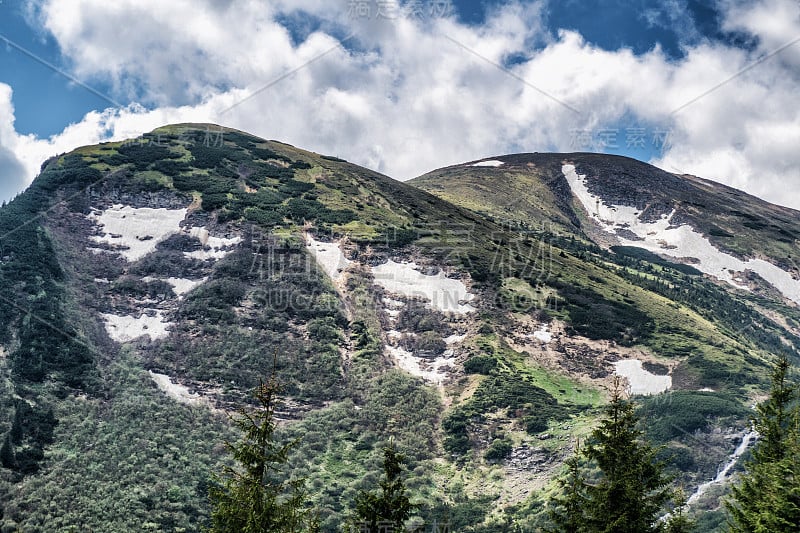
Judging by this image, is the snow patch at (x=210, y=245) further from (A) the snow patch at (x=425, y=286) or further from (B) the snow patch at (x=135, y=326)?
(A) the snow patch at (x=425, y=286)

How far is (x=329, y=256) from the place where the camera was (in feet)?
348

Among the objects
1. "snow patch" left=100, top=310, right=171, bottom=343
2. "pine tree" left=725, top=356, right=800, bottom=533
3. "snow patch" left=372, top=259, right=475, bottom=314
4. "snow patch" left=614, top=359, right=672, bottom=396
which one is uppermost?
"snow patch" left=372, top=259, right=475, bottom=314

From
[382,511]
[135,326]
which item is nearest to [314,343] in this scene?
[135,326]

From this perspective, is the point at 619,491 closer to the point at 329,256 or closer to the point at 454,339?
the point at 454,339

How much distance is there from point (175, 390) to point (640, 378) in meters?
64.5

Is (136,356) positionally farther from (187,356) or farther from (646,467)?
(646,467)

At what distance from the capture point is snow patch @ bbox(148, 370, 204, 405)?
7394cm

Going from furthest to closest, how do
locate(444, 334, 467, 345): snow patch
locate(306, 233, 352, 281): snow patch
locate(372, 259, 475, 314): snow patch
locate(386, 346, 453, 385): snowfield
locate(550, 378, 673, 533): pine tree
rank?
locate(306, 233, 352, 281): snow patch < locate(372, 259, 475, 314): snow patch < locate(444, 334, 467, 345): snow patch < locate(386, 346, 453, 385): snowfield < locate(550, 378, 673, 533): pine tree

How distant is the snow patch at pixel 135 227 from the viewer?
101719 millimetres

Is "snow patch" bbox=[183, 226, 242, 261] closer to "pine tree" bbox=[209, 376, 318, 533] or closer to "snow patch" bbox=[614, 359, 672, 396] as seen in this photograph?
"snow patch" bbox=[614, 359, 672, 396]

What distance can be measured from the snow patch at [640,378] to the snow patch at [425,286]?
24214 millimetres

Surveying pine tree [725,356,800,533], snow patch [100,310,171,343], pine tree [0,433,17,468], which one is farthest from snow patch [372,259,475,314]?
pine tree [725,356,800,533]

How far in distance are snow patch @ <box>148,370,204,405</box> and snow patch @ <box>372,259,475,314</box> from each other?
38.0 m

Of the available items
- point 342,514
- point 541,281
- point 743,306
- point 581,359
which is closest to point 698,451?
point 581,359
